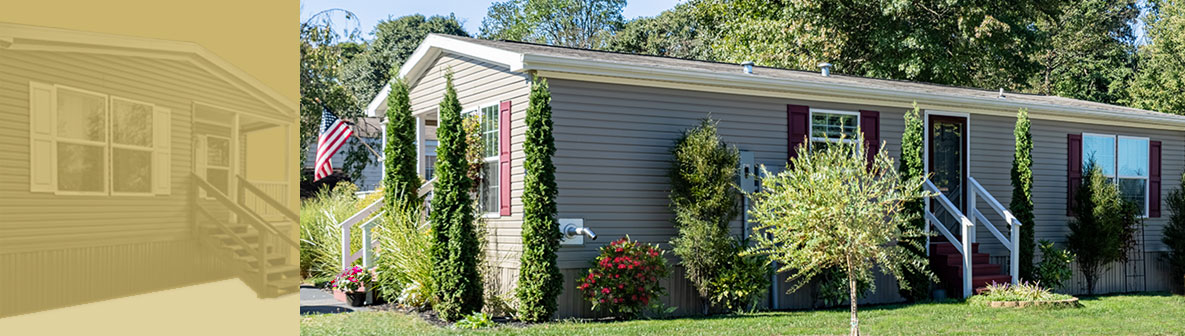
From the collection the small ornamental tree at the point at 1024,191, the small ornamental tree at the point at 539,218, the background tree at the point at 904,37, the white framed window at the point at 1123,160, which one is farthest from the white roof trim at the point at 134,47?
the background tree at the point at 904,37

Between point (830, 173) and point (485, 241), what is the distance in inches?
141

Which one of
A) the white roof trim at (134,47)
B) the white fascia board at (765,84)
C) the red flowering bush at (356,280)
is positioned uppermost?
the white fascia board at (765,84)

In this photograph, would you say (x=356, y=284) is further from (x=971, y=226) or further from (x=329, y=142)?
(x=971, y=226)

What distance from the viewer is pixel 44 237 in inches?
111

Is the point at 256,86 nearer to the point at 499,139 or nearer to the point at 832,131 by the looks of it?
the point at 499,139

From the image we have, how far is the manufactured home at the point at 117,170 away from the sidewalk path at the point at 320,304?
5.90 m

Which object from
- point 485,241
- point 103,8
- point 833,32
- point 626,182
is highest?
point 833,32

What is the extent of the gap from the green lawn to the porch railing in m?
0.76

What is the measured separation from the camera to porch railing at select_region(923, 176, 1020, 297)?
1088 cm

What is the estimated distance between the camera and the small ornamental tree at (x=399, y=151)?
362 inches

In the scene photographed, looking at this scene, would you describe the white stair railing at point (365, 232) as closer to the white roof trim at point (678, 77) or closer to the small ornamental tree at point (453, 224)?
the white roof trim at point (678, 77)

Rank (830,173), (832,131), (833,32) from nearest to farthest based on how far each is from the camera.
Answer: (830,173) < (832,131) < (833,32)

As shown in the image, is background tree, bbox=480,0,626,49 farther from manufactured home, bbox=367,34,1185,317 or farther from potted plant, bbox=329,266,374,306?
potted plant, bbox=329,266,374,306

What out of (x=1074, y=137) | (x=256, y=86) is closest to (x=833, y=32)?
(x=1074, y=137)
